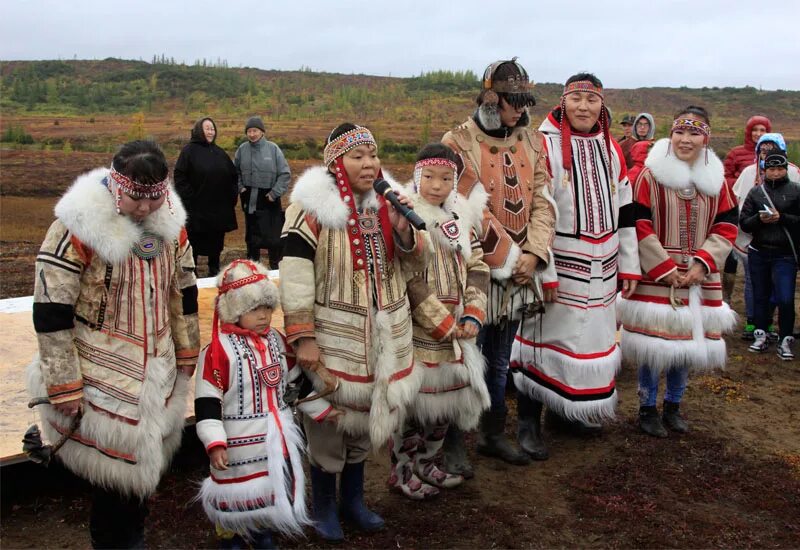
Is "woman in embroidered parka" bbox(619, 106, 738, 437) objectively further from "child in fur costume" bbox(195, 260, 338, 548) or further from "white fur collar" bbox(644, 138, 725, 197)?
"child in fur costume" bbox(195, 260, 338, 548)

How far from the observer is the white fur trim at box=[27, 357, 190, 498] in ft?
8.86

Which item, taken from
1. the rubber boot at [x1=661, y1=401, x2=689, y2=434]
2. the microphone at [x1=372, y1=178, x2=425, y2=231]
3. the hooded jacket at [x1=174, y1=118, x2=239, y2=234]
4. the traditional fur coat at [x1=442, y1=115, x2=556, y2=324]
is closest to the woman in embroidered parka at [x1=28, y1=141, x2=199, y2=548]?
the microphone at [x1=372, y1=178, x2=425, y2=231]

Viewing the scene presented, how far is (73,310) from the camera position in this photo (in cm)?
264

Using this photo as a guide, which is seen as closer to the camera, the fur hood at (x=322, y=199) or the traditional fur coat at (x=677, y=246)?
the fur hood at (x=322, y=199)

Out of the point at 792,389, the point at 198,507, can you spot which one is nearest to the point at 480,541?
the point at 198,507

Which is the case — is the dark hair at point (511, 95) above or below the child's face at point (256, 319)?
above

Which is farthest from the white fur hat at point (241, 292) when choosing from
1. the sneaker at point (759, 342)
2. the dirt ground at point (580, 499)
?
the sneaker at point (759, 342)

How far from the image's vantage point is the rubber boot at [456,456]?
4121 mm

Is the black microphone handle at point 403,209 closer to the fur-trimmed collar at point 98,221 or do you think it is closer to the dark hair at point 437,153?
the dark hair at point 437,153

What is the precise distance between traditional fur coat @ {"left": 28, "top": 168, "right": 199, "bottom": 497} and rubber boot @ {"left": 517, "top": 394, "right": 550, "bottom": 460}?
2.31m

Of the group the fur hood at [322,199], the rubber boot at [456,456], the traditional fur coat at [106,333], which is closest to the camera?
the traditional fur coat at [106,333]

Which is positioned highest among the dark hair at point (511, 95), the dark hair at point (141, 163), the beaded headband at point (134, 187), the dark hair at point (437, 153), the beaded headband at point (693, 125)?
the dark hair at point (511, 95)

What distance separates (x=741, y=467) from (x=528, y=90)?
2.56 m

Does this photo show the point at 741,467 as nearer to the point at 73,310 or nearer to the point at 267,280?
the point at 267,280
